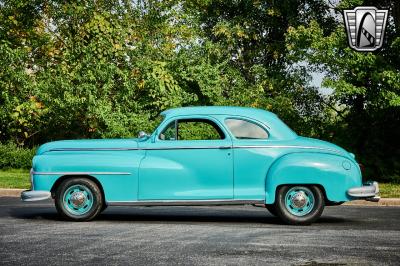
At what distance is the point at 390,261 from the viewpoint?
805 cm

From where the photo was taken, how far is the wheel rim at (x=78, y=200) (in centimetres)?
1177

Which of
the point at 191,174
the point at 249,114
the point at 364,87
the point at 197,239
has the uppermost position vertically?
the point at 364,87

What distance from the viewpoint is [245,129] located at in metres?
11.8

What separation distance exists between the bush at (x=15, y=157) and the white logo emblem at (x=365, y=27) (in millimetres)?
12744

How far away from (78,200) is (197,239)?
281 centimetres

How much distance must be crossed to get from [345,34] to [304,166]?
13.6m

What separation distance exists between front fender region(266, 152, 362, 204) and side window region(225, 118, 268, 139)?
56cm

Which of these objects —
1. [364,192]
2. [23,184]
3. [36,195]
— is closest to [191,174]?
[36,195]

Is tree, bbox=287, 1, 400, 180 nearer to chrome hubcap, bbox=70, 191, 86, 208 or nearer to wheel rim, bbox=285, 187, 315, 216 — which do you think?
wheel rim, bbox=285, 187, 315, 216

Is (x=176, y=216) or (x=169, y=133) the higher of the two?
(x=169, y=133)

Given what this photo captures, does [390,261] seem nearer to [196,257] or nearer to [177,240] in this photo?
[196,257]

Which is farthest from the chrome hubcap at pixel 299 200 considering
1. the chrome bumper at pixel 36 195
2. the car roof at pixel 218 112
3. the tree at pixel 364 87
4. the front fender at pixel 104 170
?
the tree at pixel 364 87

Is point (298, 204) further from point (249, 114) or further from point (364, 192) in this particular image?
point (249, 114)

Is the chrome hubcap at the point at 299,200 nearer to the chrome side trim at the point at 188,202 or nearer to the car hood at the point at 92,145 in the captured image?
the chrome side trim at the point at 188,202
